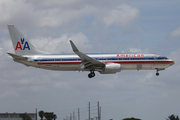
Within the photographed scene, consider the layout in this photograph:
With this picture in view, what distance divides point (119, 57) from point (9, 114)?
69.1 metres

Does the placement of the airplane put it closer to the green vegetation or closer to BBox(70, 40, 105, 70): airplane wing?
BBox(70, 40, 105, 70): airplane wing

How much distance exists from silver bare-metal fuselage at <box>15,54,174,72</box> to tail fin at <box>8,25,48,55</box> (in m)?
2.97

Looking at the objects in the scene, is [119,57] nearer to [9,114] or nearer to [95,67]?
[95,67]

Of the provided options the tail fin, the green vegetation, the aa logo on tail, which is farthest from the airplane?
the green vegetation

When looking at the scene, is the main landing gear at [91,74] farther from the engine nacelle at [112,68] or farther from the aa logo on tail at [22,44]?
the aa logo on tail at [22,44]

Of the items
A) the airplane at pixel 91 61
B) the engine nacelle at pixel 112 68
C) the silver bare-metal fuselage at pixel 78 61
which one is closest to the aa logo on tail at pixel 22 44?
the airplane at pixel 91 61

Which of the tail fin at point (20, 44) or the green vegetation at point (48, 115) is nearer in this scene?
the tail fin at point (20, 44)

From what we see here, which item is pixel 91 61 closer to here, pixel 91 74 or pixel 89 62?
pixel 89 62

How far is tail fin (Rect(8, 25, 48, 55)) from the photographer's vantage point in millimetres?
80750

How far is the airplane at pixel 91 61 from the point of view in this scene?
76.6m

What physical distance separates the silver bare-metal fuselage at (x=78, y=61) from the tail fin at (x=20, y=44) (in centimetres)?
297

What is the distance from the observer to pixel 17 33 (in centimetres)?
8156

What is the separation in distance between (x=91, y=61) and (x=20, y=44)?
18426 millimetres

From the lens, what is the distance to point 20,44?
267 ft
